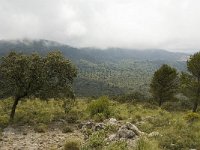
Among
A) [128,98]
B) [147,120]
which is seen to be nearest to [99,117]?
[147,120]

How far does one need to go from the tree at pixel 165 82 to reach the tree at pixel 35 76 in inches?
1105

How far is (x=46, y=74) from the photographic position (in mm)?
36094

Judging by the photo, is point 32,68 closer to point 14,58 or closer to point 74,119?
point 14,58

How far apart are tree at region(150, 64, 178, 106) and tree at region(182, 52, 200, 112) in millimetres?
12130

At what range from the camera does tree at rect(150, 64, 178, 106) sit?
61.8 meters

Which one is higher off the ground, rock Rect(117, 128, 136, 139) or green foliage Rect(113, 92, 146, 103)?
rock Rect(117, 128, 136, 139)

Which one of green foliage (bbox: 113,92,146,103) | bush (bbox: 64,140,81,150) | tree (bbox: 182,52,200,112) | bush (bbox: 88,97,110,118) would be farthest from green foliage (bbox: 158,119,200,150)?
green foliage (bbox: 113,92,146,103)

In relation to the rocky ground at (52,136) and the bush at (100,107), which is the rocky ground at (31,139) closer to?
the rocky ground at (52,136)

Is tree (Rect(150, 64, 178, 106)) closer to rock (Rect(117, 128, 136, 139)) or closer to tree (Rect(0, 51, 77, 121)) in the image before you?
tree (Rect(0, 51, 77, 121))

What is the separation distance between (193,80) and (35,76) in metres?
24.1

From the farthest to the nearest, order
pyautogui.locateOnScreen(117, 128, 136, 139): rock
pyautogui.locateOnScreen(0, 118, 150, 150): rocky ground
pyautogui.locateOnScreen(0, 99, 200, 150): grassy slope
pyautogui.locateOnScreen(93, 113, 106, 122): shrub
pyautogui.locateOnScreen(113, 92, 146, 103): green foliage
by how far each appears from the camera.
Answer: pyautogui.locateOnScreen(113, 92, 146, 103): green foliage → pyautogui.locateOnScreen(93, 113, 106, 122): shrub → pyautogui.locateOnScreen(0, 118, 150, 150): rocky ground → pyautogui.locateOnScreen(117, 128, 136, 139): rock → pyautogui.locateOnScreen(0, 99, 200, 150): grassy slope

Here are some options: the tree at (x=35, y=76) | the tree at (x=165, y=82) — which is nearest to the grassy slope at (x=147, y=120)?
the tree at (x=35, y=76)

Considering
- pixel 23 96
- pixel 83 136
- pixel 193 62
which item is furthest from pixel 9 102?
pixel 193 62

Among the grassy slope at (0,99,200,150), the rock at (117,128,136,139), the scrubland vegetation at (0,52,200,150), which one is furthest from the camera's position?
the scrubland vegetation at (0,52,200,150)
